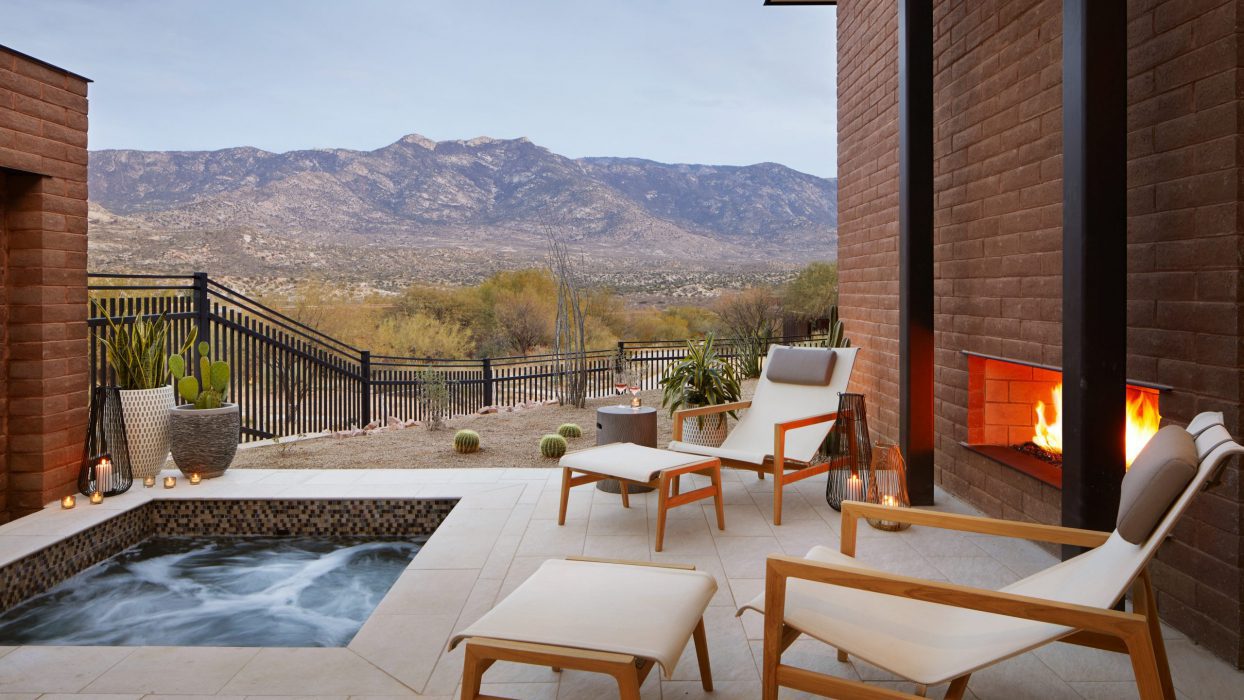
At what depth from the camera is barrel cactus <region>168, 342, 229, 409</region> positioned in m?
5.21

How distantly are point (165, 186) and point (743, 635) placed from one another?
3028cm

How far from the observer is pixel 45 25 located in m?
26.0

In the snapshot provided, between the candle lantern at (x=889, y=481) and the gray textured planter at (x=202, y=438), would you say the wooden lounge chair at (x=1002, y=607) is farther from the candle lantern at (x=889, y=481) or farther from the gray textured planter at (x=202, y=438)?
the gray textured planter at (x=202, y=438)

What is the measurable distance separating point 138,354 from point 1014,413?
540cm

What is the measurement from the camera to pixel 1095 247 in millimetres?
2771

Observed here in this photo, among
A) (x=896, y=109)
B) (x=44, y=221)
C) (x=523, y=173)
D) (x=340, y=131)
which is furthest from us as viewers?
(x=340, y=131)

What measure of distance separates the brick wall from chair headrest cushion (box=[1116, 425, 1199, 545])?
16.9ft

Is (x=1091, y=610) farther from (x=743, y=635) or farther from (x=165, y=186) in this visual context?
(x=165, y=186)

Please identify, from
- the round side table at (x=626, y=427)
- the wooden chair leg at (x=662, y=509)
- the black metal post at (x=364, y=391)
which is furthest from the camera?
the black metal post at (x=364, y=391)

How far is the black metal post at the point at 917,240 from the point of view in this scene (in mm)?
4344

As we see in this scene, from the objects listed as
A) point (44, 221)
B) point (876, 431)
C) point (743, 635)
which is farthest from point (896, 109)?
point (44, 221)

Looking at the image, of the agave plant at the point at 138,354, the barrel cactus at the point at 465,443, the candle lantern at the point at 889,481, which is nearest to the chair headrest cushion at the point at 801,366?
the candle lantern at the point at 889,481

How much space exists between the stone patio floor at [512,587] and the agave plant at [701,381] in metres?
1.23

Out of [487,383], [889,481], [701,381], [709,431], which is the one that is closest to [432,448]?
[487,383]
